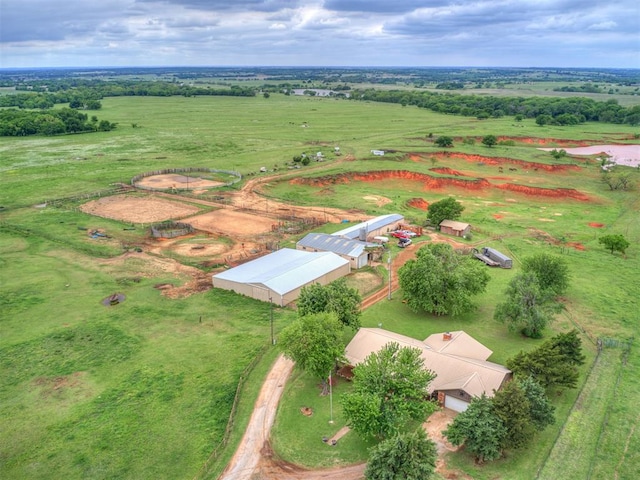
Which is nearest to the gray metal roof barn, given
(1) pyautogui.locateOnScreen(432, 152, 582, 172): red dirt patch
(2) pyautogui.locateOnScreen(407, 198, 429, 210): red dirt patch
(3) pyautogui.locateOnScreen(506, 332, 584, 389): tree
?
(2) pyautogui.locateOnScreen(407, 198, 429, 210): red dirt patch

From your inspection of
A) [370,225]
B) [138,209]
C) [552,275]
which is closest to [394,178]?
[370,225]

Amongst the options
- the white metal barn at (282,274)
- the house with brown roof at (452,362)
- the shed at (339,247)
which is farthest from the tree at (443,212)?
the house with brown roof at (452,362)

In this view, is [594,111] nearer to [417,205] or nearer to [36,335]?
[417,205]

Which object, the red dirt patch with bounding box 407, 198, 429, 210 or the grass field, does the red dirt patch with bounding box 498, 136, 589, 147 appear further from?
the red dirt patch with bounding box 407, 198, 429, 210

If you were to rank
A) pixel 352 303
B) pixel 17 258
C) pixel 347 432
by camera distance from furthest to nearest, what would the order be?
pixel 17 258, pixel 352 303, pixel 347 432

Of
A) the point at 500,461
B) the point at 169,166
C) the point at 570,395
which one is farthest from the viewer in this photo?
the point at 169,166

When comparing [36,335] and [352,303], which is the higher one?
[352,303]

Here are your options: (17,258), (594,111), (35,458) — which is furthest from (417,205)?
(594,111)

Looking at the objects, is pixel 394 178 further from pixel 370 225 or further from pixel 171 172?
pixel 171 172
